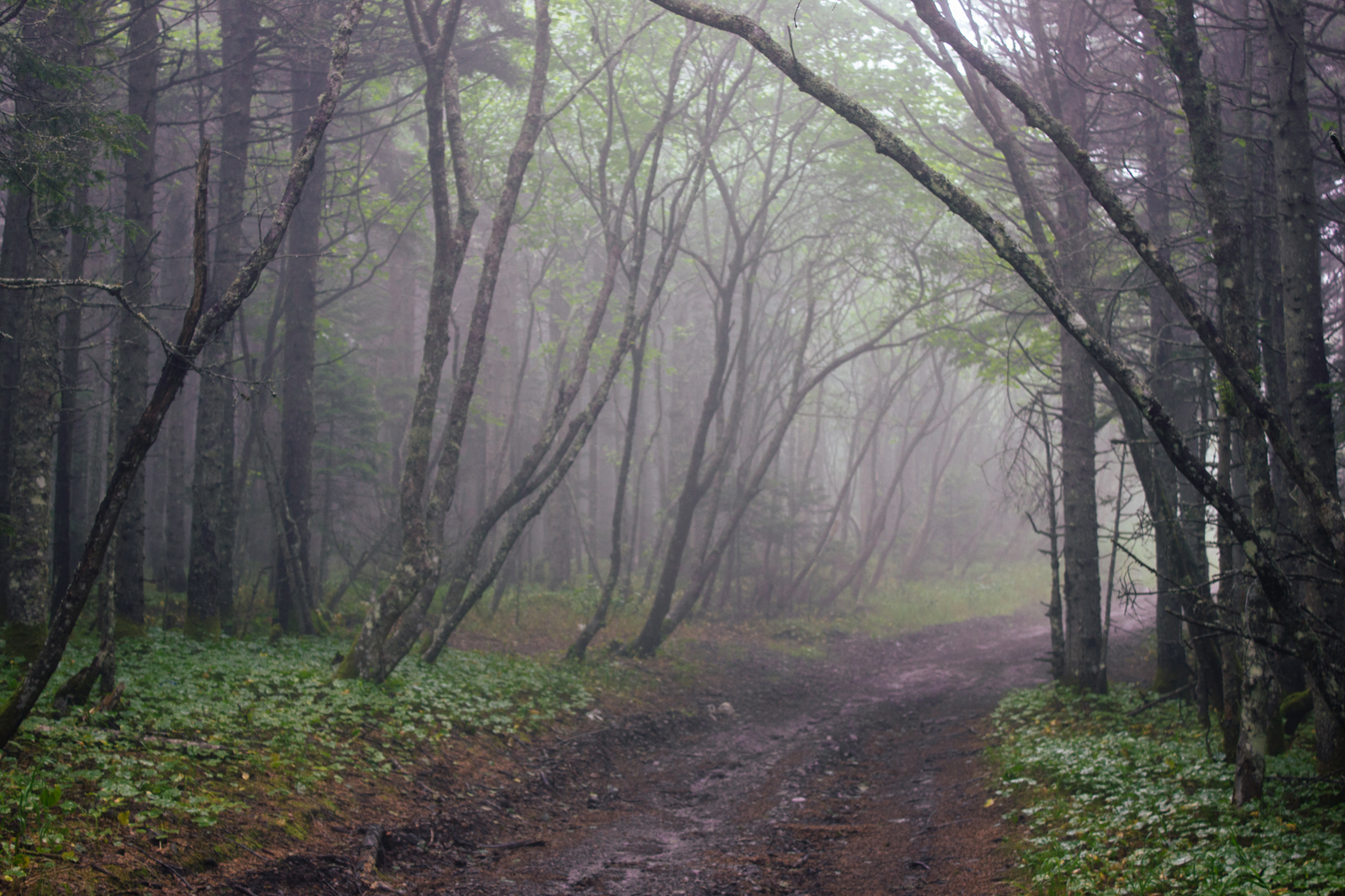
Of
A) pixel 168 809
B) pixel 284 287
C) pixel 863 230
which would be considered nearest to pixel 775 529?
pixel 863 230

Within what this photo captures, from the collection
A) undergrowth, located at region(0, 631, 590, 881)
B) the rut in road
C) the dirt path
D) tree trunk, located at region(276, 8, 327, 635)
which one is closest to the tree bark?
undergrowth, located at region(0, 631, 590, 881)

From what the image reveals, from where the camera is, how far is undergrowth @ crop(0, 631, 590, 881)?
4461 millimetres

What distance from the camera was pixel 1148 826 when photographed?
213 inches

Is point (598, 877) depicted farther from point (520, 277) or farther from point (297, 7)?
point (520, 277)

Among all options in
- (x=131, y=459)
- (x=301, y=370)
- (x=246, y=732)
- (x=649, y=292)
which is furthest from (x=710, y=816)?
(x=649, y=292)

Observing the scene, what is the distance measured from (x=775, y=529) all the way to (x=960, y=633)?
19.2ft

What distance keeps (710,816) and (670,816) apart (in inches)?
14.3

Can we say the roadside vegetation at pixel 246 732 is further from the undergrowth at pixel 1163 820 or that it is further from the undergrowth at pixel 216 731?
the undergrowth at pixel 1163 820

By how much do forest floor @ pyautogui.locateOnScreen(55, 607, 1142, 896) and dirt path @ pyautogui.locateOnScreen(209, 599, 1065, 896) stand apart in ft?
0.07

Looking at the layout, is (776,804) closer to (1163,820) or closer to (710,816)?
(710,816)

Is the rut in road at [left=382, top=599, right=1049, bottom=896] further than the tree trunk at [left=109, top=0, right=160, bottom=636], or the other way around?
the tree trunk at [left=109, top=0, right=160, bottom=636]

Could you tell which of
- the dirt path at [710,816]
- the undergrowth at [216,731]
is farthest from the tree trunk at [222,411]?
the dirt path at [710,816]

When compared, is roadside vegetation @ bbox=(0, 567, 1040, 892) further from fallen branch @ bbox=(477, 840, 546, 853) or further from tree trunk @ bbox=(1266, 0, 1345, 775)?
tree trunk @ bbox=(1266, 0, 1345, 775)

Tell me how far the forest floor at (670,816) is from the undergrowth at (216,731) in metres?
0.29
